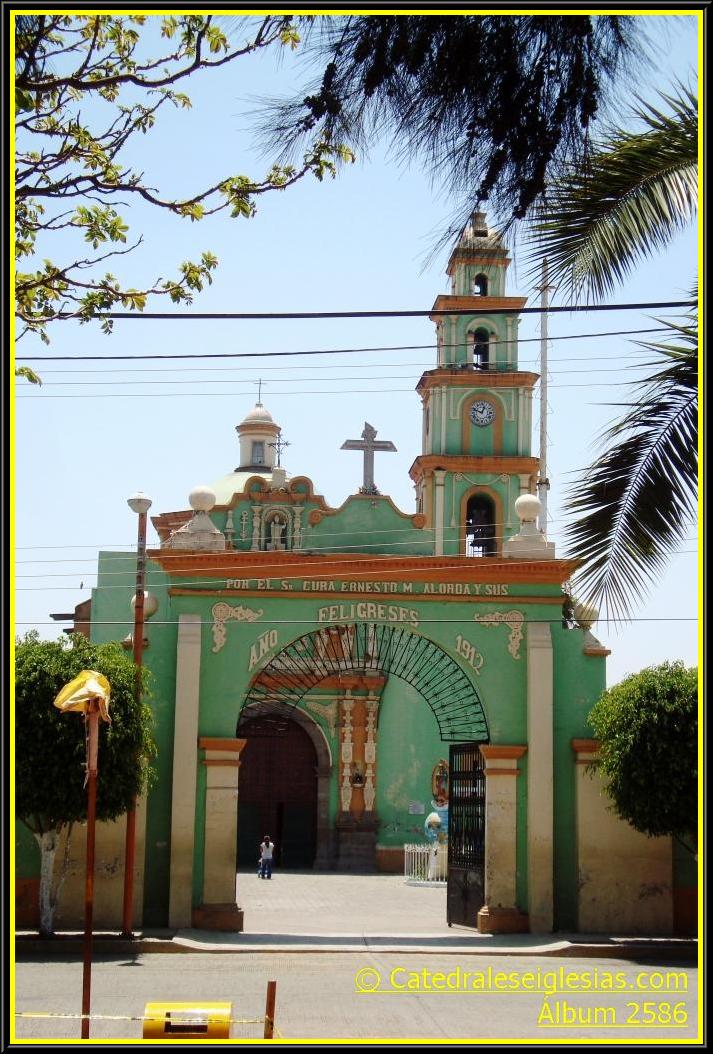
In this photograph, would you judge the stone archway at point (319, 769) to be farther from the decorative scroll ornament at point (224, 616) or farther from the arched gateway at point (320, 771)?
the decorative scroll ornament at point (224, 616)

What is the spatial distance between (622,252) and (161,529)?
29.2m

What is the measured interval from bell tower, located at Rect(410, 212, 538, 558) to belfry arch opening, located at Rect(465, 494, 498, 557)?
2 centimetres

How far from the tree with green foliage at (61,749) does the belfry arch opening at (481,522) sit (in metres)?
17.8

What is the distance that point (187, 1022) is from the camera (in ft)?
27.8

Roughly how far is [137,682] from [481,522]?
734 inches

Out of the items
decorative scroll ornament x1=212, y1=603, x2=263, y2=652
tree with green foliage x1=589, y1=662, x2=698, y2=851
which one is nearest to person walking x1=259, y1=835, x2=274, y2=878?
decorative scroll ornament x1=212, y1=603, x2=263, y2=652

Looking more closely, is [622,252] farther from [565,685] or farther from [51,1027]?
[565,685]

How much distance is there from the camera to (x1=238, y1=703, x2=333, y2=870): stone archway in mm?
31625

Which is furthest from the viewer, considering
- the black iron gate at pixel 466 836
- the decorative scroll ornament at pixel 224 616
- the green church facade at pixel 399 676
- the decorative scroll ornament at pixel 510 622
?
the decorative scroll ornament at pixel 510 622

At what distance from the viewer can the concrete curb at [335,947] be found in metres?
16.2

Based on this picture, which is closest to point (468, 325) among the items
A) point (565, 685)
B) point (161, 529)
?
point (161, 529)

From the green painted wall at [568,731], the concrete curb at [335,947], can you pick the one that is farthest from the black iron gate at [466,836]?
the concrete curb at [335,947]

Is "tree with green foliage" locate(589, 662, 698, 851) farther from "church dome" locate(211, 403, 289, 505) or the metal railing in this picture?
"church dome" locate(211, 403, 289, 505)

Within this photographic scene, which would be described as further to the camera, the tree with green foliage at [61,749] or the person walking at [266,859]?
the person walking at [266,859]
